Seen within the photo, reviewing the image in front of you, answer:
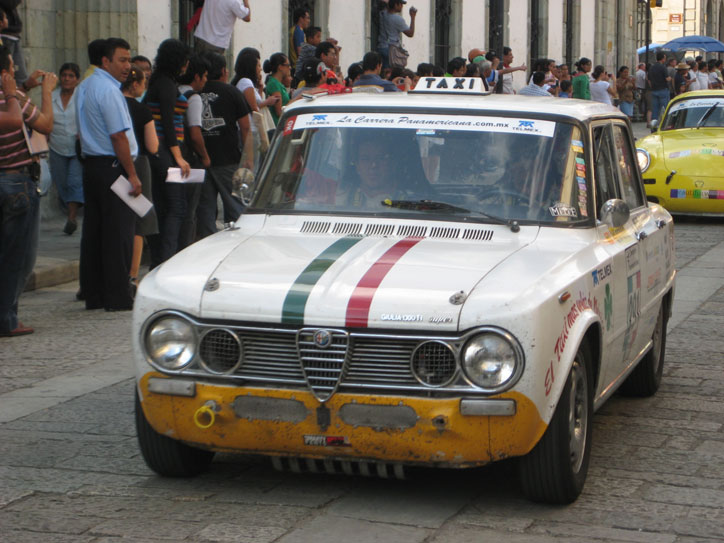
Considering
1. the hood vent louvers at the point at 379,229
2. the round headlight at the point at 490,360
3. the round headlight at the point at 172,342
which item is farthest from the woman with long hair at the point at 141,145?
the round headlight at the point at 490,360

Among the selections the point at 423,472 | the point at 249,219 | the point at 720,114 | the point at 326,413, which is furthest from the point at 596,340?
the point at 720,114

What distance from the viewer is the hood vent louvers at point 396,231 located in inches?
225

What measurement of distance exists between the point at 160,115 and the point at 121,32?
6680mm

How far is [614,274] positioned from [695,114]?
39.3 feet

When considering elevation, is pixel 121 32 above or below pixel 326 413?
above

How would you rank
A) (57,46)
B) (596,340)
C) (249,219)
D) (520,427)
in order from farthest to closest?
(57,46)
(249,219)
(596,340)
(520,427)

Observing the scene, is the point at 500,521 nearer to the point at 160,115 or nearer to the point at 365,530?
the point at 365,530

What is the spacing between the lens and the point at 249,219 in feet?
20.2

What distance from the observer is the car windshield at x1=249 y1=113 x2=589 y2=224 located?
588cm

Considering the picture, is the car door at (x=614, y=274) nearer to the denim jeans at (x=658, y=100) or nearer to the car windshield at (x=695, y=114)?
the car windshield at (x=695, y=114)

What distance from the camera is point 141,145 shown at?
10.3 meters

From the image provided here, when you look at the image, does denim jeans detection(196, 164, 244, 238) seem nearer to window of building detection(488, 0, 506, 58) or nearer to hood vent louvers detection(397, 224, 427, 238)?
hood vent louvers detection(397, 224, 427, 238)

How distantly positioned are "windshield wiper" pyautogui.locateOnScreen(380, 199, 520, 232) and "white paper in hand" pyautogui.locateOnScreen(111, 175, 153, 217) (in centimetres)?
415

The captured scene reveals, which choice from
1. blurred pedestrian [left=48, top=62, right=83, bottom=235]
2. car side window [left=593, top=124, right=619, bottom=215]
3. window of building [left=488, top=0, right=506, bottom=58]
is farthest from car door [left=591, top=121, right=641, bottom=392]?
window of building [left=488, top=0, right=506, bottom=58]
